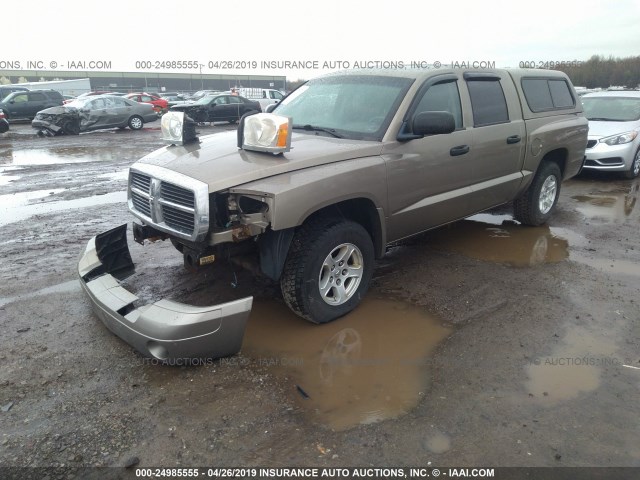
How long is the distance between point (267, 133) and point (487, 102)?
2693 mm

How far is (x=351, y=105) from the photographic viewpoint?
429 centimetres

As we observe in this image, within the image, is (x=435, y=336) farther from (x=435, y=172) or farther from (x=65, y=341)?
(x=65, y=341)

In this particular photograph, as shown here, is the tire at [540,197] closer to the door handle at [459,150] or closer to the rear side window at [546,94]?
the rear side window at [546,94]

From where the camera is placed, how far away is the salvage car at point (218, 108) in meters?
21.1

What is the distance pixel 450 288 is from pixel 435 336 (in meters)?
0.92

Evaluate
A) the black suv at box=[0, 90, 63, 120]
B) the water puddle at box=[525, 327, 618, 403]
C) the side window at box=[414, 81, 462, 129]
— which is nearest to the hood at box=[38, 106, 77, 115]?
the black suv at box=[0, 90, 63, 120]

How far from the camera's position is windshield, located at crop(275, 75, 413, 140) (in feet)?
13.2

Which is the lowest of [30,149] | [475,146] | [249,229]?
[30,149]

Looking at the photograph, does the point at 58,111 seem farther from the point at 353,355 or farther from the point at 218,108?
the point at 353,355

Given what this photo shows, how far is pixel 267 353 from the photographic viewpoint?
337cm

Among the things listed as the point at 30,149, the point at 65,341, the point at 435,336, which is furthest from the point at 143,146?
the point at 435,336

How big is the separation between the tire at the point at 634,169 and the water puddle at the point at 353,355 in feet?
24.7

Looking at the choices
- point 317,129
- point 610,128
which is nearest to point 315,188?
point 317,129

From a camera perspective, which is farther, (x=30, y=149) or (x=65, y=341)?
(x=30, y=149)
